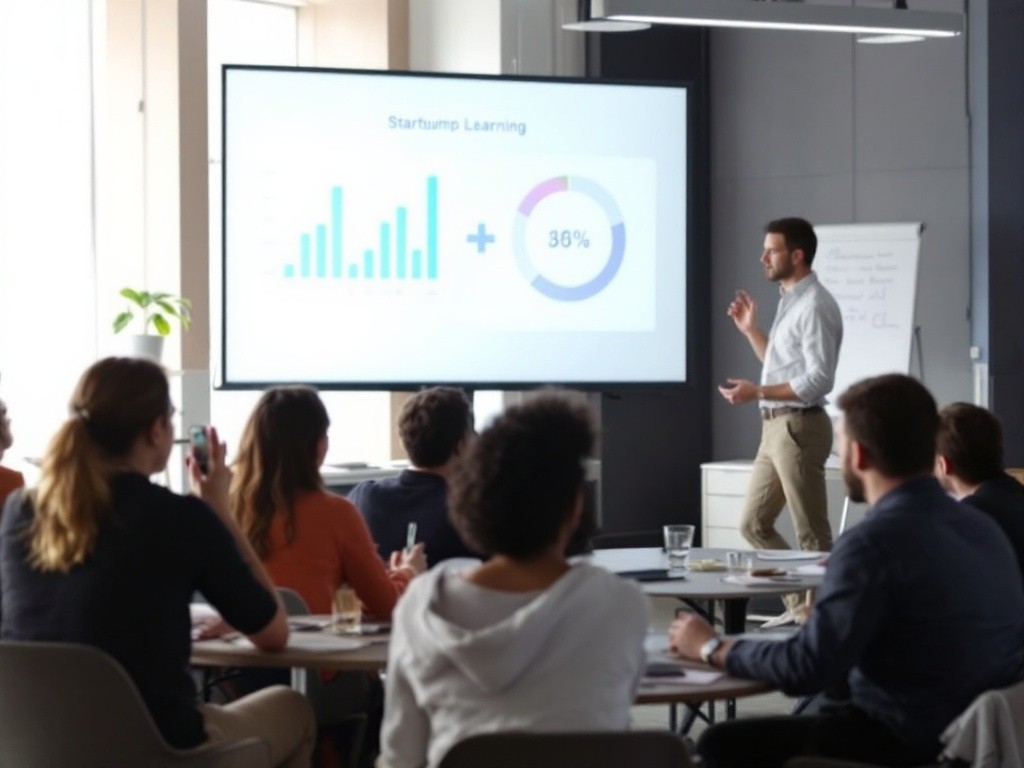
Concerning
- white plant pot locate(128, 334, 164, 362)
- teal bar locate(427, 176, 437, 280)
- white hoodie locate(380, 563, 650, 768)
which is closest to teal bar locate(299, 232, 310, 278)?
teal bar locate(427, 176, 437, 280)

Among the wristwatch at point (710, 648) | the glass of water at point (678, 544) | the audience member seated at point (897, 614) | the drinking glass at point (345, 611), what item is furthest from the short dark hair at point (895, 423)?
the glass of water at point (678, 544)

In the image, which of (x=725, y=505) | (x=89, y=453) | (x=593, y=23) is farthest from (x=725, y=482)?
(x=89, y=453)

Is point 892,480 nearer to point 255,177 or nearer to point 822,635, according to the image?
point 822,635

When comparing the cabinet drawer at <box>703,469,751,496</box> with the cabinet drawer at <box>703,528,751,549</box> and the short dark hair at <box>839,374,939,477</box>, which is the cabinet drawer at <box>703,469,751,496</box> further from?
the short dark hair at <box>839,374,939,477</box>

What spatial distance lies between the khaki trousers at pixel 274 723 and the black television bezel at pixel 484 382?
335 cm

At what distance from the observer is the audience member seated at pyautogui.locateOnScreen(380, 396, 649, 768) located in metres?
2.48

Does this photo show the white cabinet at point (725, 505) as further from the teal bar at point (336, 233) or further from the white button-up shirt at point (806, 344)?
the teal bar at point (336, 233)

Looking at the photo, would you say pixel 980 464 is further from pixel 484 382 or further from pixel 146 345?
pixel 146 345

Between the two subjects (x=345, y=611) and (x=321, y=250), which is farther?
(x=321, y=250)

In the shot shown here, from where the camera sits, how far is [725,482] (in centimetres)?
877

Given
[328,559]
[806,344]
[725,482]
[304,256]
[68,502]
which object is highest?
[304,256]

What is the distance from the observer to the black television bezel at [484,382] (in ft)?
22.0

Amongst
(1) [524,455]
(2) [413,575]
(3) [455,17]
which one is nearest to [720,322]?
(3) [455,17]

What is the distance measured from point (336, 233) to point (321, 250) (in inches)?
3.7
